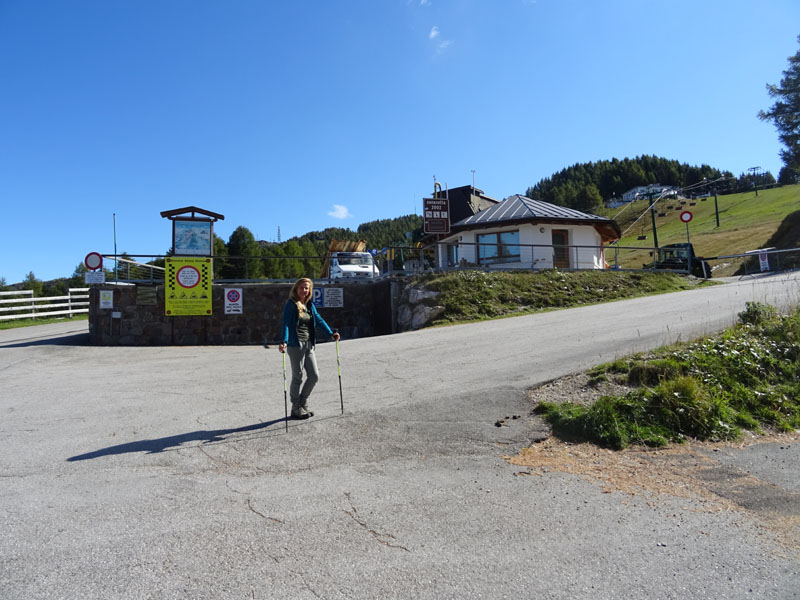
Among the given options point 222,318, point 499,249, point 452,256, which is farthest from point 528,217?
point 222,318

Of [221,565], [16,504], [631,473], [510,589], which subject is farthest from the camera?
[631,473]

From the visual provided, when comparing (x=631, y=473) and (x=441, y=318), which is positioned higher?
(x=441, y=318)

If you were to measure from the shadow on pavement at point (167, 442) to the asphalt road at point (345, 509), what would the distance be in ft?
0.11

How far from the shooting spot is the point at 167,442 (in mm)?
5527

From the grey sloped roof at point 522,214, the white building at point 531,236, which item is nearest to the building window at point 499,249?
the white building at point 531,236

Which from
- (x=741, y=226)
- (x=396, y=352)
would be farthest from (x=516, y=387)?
(x=741, y=226)

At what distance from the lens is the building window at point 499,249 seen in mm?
24703

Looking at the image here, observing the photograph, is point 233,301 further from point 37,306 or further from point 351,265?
point 37,306

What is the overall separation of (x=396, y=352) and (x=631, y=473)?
6.91m

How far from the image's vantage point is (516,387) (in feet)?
24.2

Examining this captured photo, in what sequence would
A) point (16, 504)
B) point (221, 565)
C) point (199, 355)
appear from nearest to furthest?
point (221, 565) → point (16, 504) → point (199, 355)

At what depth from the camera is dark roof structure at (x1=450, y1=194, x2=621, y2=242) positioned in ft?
82.5

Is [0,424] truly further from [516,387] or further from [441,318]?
[441,318]

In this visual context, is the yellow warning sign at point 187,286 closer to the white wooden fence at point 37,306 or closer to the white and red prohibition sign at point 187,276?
the white and red prohibition sign at point 187,276
